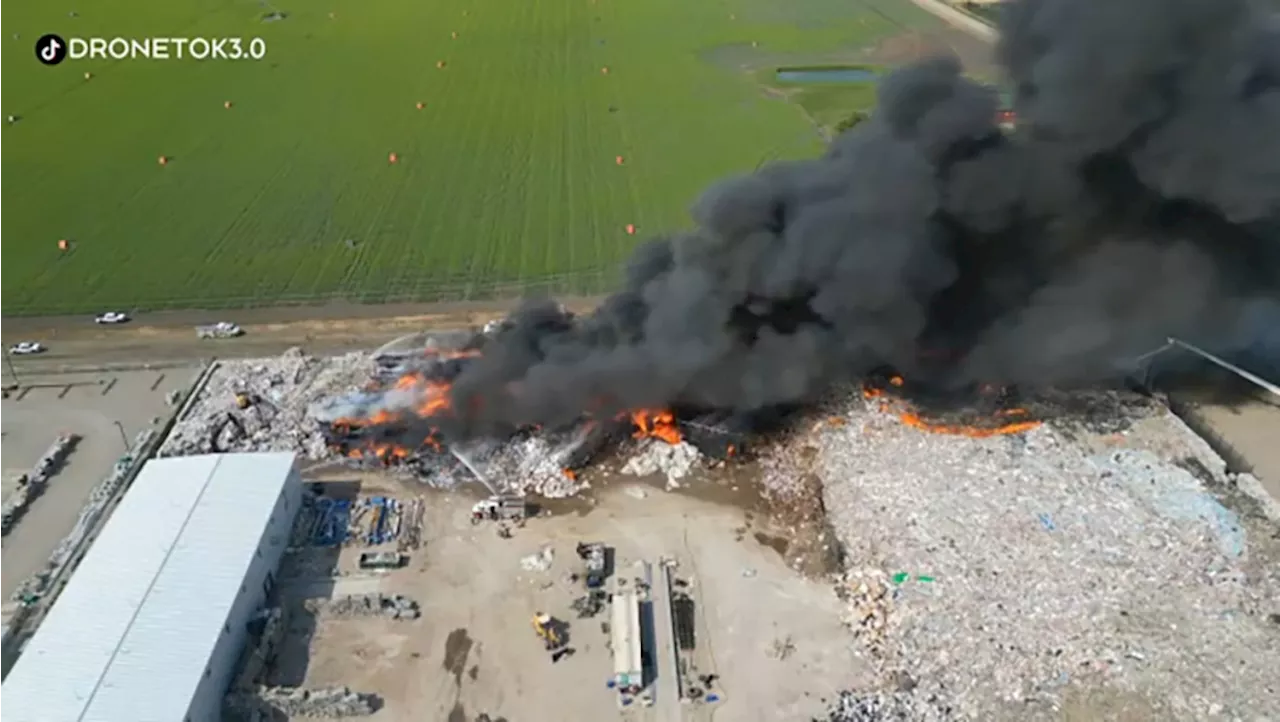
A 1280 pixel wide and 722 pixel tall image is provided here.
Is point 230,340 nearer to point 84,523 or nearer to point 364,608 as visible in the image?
point 84,523

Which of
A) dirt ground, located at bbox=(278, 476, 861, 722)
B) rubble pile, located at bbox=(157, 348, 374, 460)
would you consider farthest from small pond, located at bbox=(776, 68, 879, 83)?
dirt ground, located at bbox=(278, 476, 861, 722)

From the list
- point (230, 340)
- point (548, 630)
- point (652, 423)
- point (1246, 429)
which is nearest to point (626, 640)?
point (548, 630)

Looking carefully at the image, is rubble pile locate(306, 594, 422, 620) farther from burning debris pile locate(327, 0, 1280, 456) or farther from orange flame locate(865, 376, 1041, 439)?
orange flame locate(865, 376, 1041, 439)

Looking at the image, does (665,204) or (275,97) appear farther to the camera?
(275,97)

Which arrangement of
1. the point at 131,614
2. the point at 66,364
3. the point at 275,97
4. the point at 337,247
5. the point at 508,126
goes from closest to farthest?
the point at 131,614
the point at 66,364
the point at 337,247
the point at 508,126
the point at 275,97

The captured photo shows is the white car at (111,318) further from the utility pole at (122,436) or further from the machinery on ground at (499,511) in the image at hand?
the machinery on ground at (499,511)

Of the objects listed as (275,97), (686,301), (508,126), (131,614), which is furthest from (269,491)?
(275,97)

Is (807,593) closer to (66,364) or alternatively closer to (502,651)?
(502,651)
